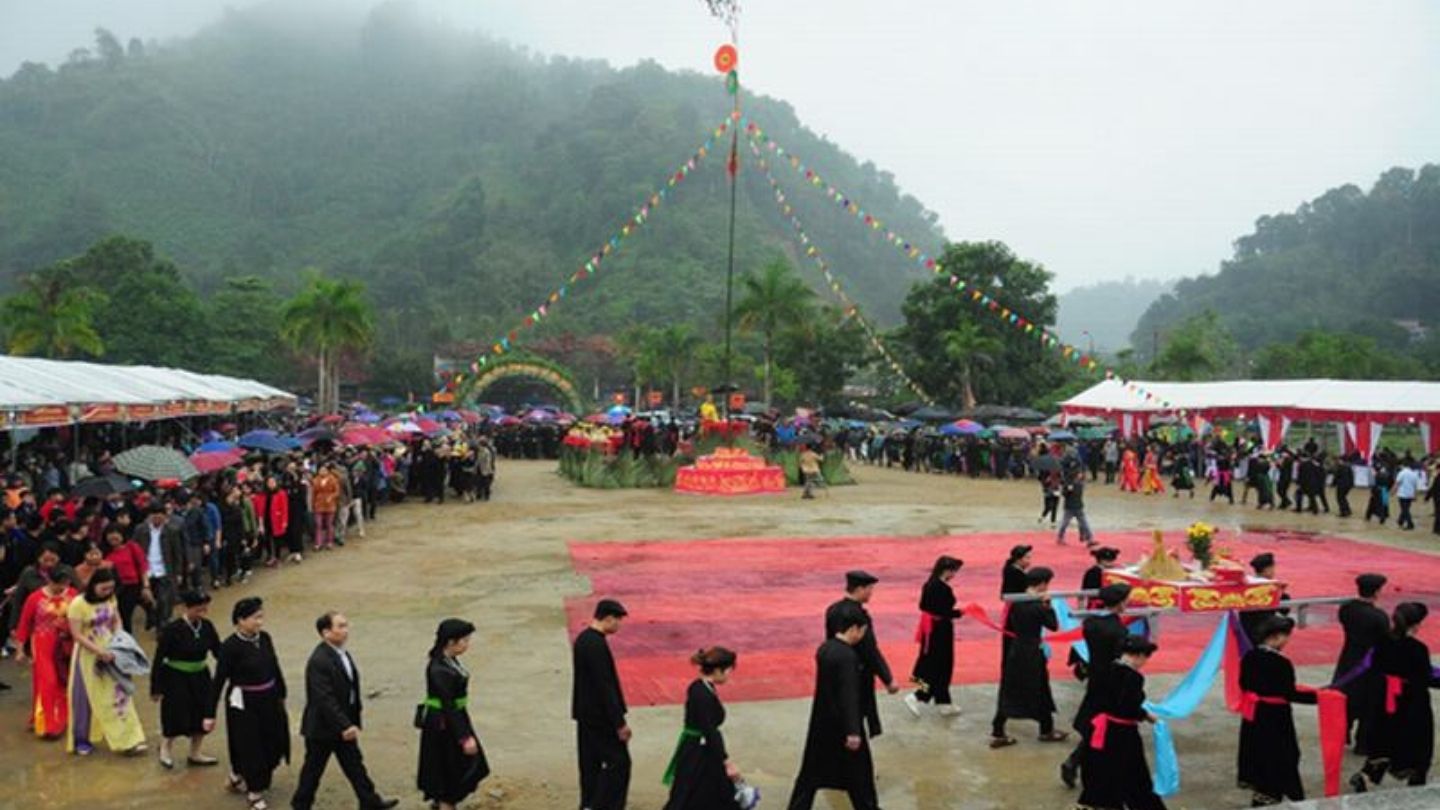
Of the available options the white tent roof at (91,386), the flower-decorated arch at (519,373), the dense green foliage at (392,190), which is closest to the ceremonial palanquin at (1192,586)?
the white tent roof at (91,386)

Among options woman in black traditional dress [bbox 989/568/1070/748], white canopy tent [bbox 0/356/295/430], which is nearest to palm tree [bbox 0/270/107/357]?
white canopy tent [bbox 0/356/295/430]

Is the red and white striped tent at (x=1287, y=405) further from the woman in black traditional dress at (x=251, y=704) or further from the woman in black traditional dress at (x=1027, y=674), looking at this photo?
the woman in black traditional dress at (x=251, y=704)

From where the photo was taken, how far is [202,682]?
24.7 ft

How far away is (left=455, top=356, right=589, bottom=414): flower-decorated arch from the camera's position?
4653 cm

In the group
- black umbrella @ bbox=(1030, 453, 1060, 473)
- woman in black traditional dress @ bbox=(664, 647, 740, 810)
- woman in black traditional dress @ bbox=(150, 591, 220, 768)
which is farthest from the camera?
black umbrella @ bbox=(1030, 453, 1060, 473)

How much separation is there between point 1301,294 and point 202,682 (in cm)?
11504

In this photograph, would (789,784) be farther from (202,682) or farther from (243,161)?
(243,161)

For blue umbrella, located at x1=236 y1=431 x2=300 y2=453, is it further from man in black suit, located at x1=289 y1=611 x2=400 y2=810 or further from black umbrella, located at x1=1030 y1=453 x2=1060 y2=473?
man in black suit, located at x1=289 y1=611 x2=400 y2=810

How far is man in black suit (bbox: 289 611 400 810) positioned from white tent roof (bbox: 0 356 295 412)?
12.1m

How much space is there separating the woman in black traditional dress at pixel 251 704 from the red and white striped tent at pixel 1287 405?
25.4m

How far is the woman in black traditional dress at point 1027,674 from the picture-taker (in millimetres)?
8078

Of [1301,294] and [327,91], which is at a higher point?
[327,91]

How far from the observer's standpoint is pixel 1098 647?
23.9 feet

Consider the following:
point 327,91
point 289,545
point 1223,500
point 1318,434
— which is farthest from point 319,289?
point 327,91
